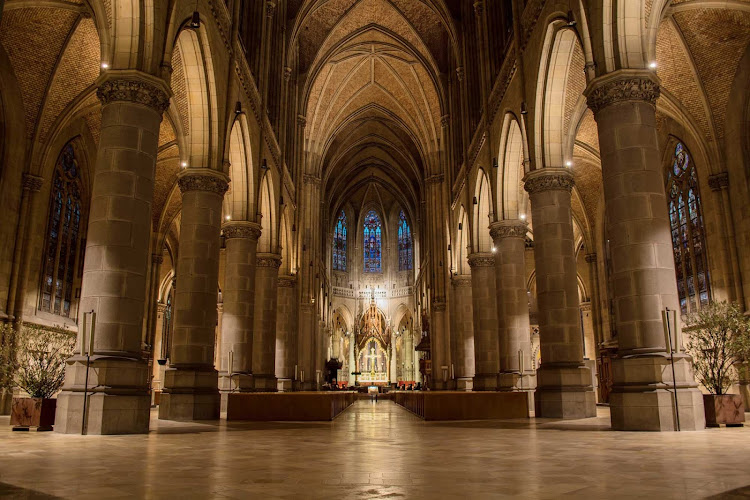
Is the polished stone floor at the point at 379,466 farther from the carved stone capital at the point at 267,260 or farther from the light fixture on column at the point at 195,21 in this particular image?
the carved stone capital at the point at 267,260

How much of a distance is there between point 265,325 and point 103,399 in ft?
43.0

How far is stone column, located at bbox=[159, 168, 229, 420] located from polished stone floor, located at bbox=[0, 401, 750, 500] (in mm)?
4876

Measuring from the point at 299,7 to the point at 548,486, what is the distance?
3052 cm

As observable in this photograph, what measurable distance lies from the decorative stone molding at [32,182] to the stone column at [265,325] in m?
7.88

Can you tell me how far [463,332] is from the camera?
3050 centimetres

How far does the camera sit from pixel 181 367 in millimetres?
14312

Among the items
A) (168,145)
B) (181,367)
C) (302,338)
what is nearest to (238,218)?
(181,367)

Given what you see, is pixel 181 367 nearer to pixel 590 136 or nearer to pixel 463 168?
pixel 463 168

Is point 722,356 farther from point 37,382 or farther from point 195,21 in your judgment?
point 195,21

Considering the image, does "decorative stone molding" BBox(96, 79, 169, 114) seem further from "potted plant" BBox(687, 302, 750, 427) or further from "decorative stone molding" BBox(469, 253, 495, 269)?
"decorative stone molding" BBox(469, 253, 495, 269)

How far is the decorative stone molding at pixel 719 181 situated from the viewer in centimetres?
1986

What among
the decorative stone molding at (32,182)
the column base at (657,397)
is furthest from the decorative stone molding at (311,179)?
the column base at (657,397)

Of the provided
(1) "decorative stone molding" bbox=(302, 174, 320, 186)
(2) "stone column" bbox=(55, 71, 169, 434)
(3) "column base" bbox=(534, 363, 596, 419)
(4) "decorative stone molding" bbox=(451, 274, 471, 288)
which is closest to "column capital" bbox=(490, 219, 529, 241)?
(3) "column base" bbox=(534, 363, 596, 419)

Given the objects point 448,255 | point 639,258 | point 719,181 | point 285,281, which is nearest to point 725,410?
point 639,258
